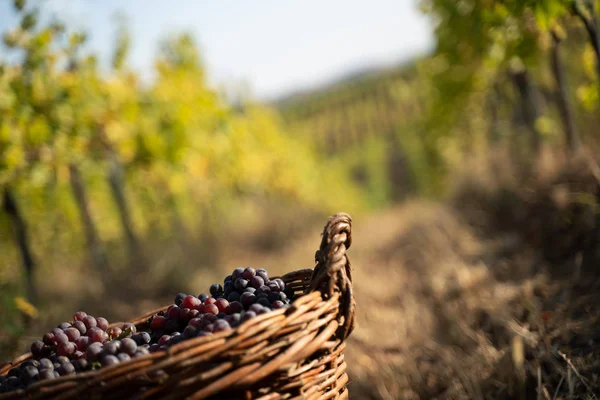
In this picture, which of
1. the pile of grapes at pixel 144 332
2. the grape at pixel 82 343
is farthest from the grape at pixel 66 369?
the grape at pixel 82 343

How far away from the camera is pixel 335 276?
50.5 inches

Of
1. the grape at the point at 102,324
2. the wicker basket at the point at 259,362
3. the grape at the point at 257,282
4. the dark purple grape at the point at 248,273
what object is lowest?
the wicker basket at the point at 259,362

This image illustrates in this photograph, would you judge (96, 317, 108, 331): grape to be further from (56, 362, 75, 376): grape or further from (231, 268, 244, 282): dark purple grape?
(231, 268, 244, 282): dark purple grape

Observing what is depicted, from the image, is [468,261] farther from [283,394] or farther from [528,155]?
[283,394]

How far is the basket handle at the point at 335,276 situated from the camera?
1.28 metres

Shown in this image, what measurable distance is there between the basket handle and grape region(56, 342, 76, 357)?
608 millimetres

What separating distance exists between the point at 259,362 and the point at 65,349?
1.67 feet

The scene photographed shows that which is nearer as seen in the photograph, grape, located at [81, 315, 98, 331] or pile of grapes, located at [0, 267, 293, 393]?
pile of grapes, located at [0, 267, 293, 393]

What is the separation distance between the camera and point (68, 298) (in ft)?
19.8

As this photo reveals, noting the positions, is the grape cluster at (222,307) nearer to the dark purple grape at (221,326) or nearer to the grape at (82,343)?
the dark purple grape at (221,326)

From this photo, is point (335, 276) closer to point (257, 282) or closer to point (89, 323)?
point (257, 282)

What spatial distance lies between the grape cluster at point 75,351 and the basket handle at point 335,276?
17.9 inches

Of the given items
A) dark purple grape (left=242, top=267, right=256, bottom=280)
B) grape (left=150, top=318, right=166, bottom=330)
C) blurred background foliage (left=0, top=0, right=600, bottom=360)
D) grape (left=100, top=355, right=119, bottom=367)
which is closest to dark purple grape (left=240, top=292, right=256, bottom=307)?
dark purple grape (left=242, top=267, right=256, bottom=280)

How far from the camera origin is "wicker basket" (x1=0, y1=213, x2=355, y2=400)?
1064 mm
